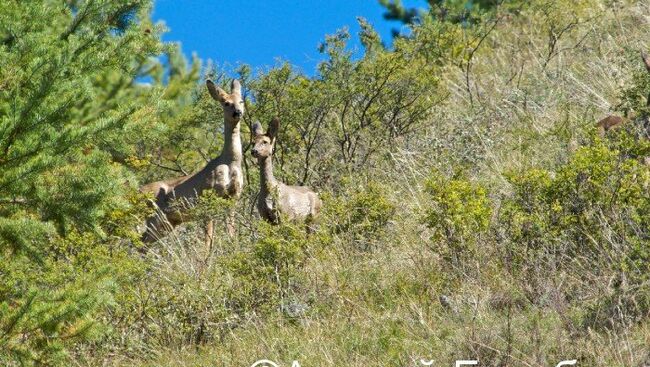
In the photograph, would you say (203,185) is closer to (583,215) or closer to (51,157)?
(583,215)

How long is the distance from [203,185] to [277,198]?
1.65 m

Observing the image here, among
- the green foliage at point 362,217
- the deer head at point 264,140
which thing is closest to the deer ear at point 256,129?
the deer head at point 264,140

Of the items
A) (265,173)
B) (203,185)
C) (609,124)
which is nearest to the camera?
(265,173)

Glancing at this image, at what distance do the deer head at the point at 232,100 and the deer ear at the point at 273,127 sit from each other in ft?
2.36

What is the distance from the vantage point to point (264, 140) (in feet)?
43.5

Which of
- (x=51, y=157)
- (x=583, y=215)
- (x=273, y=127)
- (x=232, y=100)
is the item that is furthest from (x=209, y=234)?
(x=51, y=157)

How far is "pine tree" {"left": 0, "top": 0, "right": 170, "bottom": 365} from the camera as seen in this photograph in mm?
8148

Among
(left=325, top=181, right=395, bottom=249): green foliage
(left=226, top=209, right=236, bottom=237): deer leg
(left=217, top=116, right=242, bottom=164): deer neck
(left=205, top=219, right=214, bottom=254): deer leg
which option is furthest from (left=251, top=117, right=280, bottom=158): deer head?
(left=325, top=181, right=395, bottom=249): green foliage

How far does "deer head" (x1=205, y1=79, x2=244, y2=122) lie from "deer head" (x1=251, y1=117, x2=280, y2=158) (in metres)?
0.58

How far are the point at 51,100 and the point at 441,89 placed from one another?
1074 centimetres

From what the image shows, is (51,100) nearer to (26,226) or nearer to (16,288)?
(26,226)

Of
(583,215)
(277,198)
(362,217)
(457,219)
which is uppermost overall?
(277,198)

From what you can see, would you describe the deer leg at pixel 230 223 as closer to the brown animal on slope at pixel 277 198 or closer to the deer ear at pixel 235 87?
the brown animal on slope at pixel 277 198

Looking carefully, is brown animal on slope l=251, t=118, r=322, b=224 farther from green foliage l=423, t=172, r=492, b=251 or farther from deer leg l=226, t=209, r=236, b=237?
green foliage l=423, t=172, r=492, b=251
